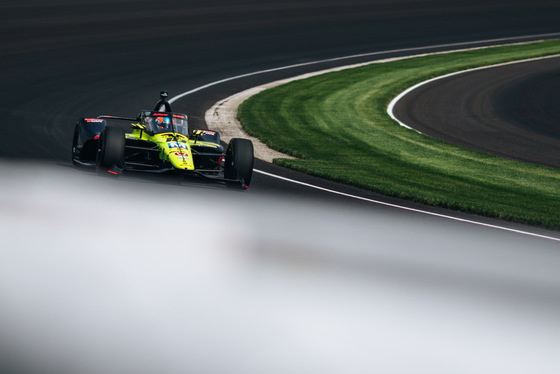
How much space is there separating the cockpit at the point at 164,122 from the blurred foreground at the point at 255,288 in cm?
148

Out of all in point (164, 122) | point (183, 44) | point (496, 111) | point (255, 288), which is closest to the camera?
point (255, 288)

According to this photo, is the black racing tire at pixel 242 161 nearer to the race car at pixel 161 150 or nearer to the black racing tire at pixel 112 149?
the race car at pixel 161 150

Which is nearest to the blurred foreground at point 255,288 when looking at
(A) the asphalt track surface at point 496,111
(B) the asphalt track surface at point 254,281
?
(B) the asphalt track surface at point 254,281

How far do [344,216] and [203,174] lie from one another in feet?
9.43

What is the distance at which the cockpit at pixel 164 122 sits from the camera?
49.5 feet

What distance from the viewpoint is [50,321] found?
8.34 metres

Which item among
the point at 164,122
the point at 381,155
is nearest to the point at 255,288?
the point at 164,122

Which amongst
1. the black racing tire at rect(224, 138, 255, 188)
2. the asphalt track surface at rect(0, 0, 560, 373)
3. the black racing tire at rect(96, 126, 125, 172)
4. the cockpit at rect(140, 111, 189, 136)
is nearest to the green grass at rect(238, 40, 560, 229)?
the asphalt track surface at rect(0, 0, 560, 373)

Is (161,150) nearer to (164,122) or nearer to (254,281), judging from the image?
(164,122)

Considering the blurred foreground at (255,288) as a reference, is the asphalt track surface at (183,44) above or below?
above

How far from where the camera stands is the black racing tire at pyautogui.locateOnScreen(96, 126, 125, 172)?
13.8 meters

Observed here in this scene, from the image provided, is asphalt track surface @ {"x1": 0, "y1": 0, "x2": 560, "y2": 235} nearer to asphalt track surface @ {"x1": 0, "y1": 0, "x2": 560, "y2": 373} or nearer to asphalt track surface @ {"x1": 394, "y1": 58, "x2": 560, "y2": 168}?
asphalt track surface @ {"x1": 0, "y1": 0, "x2": 560, "y2": 373}

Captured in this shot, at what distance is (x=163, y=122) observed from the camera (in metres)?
15.2

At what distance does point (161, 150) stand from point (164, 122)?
950 mm
